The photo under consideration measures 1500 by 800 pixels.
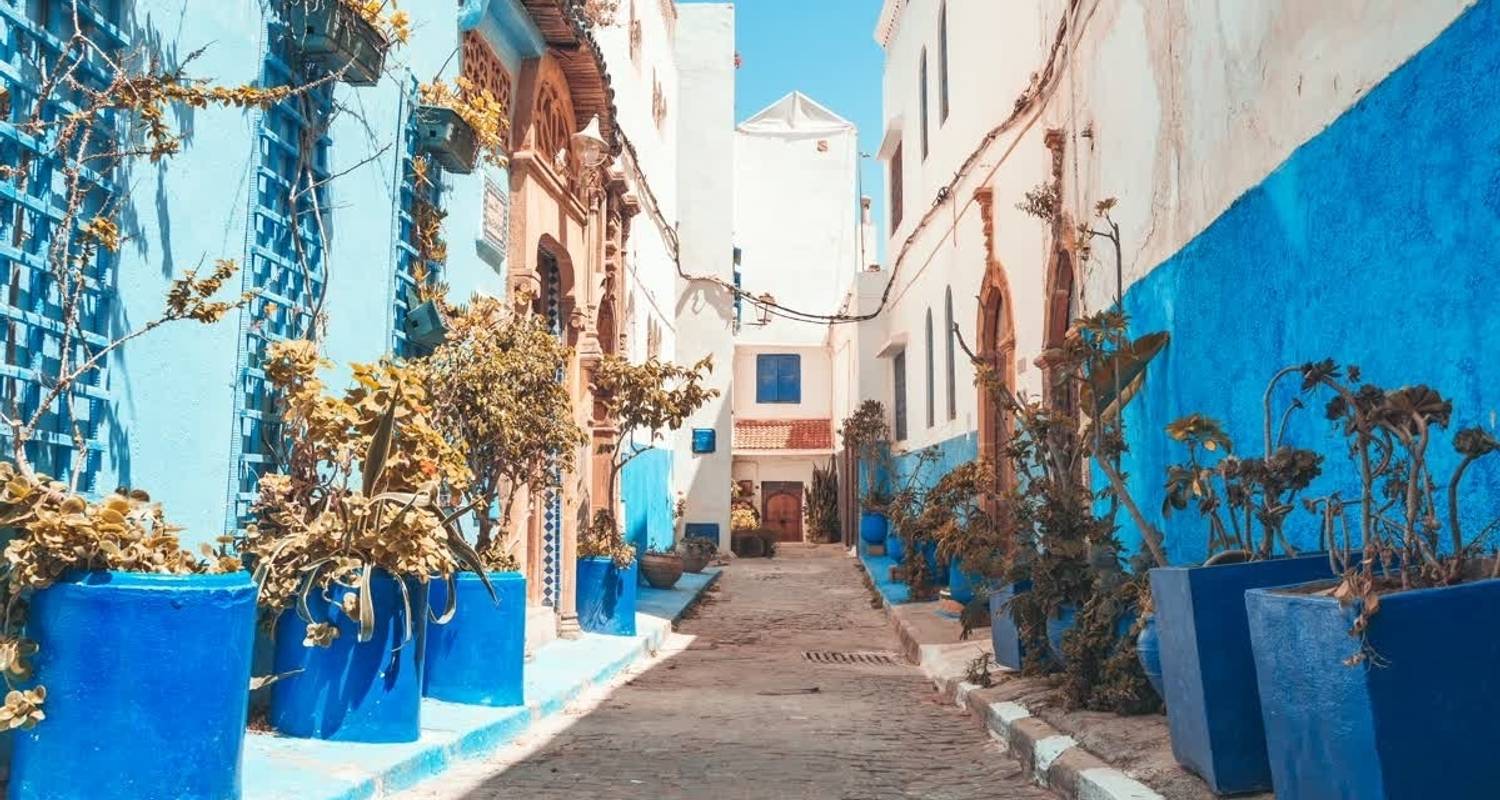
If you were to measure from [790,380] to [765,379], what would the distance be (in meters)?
0.65

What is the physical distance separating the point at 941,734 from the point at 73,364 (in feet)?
15.1

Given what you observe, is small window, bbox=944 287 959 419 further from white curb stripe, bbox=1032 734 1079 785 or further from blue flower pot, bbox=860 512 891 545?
white curb stripe, bbox=1032 734 1079 785

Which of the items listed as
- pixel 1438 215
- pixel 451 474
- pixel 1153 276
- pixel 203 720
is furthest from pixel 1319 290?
pixel 203 720

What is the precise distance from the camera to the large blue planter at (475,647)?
6430 millimetres

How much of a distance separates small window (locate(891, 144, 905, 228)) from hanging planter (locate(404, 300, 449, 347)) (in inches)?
622

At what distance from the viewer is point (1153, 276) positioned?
25.2 feet

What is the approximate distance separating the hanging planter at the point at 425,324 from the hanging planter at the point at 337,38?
1.49 metres

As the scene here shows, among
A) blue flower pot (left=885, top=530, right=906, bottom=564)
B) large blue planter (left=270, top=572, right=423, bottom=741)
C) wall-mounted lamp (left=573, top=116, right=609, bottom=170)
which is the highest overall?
wall-mounted lamp (left=573, top=116, right=609, bottom=170)

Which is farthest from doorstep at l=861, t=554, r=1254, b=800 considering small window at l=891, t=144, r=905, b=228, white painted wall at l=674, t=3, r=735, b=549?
white painted wall at l=674, t=3, r=735, b=549

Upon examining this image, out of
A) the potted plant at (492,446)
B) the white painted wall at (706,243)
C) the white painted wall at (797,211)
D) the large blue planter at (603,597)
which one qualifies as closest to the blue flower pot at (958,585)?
the large blue planter at (603,597)

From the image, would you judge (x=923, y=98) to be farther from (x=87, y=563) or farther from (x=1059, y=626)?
(x=87, y=563)

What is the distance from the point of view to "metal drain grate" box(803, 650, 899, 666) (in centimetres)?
1045

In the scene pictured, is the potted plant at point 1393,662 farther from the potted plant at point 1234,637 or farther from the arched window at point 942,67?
the arched window at point 942,67

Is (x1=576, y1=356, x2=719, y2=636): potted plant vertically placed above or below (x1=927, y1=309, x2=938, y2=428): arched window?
below
